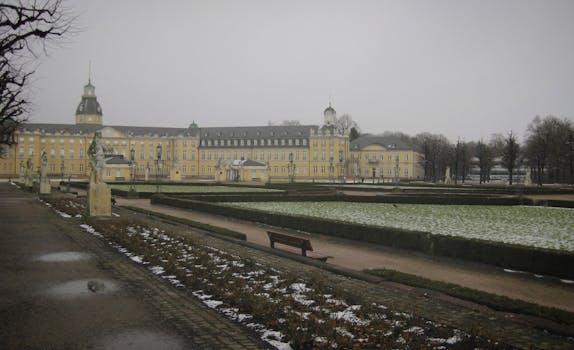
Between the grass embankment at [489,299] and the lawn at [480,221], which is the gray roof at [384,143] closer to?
the lawn at [480,221]

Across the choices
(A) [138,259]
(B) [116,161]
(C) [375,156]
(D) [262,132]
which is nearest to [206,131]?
(D) [262,132]

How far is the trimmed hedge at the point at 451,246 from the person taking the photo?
1187 cm

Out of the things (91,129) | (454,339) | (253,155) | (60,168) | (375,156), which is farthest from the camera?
(91,129)

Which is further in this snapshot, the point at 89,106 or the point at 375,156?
the point at 89,106

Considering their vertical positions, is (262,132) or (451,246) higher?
(262,132)

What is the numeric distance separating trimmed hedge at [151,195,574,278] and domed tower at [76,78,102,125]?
11496 cm

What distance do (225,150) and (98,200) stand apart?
9278cm

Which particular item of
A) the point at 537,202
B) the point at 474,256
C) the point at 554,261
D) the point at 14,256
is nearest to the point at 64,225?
the point at 14,256

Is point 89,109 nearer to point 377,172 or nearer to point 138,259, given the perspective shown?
point 377,172

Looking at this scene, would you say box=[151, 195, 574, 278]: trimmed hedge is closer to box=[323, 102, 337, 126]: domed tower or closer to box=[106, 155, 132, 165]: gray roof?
box=[106, 155, 132, 165]: gray roof

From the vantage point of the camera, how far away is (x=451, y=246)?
14000mm

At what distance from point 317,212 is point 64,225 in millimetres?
12772

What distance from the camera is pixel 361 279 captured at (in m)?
10.9

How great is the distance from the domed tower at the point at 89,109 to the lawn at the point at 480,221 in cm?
10883
